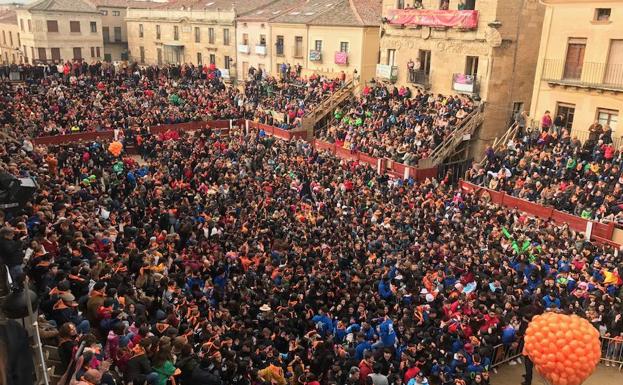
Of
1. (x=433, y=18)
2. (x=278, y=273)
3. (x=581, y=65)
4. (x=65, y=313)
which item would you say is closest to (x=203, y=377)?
(x=65, y=313)

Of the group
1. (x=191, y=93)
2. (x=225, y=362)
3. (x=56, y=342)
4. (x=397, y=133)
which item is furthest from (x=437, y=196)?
(x=191, y=93)

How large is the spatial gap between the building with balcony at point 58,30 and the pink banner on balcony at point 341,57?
96.0 feet

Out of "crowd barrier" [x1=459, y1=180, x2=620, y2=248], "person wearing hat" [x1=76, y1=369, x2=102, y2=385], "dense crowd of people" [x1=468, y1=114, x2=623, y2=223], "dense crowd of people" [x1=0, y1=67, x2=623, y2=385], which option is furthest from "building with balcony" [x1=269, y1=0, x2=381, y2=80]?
"person wearing hat" [x1=76, y1=369, x2=102, y2=385]

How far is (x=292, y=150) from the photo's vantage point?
27766 mm

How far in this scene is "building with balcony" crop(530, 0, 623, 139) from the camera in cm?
2388

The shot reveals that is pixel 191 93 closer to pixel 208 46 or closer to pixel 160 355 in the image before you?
pixel 208 46

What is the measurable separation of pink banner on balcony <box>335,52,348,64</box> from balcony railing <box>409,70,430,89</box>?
6739mm

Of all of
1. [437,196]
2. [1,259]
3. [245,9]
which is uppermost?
[245,9]

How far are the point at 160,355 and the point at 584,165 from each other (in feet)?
63.6

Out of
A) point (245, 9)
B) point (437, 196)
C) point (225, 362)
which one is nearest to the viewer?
point (225, 362)

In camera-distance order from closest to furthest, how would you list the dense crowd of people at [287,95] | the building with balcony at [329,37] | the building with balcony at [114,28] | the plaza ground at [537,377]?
the plaza ground at [537,377] < the dense crowd of people at [287,95] < the building with balcony at [329,37] < the building with balcony at [114,28]

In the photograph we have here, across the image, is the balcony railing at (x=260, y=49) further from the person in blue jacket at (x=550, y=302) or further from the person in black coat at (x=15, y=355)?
the person in black coat at (x=15, y=355)

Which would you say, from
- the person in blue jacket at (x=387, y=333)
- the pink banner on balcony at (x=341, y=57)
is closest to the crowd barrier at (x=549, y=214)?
the person in blue jacket at (x=387, y=333)

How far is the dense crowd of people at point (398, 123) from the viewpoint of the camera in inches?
1095
